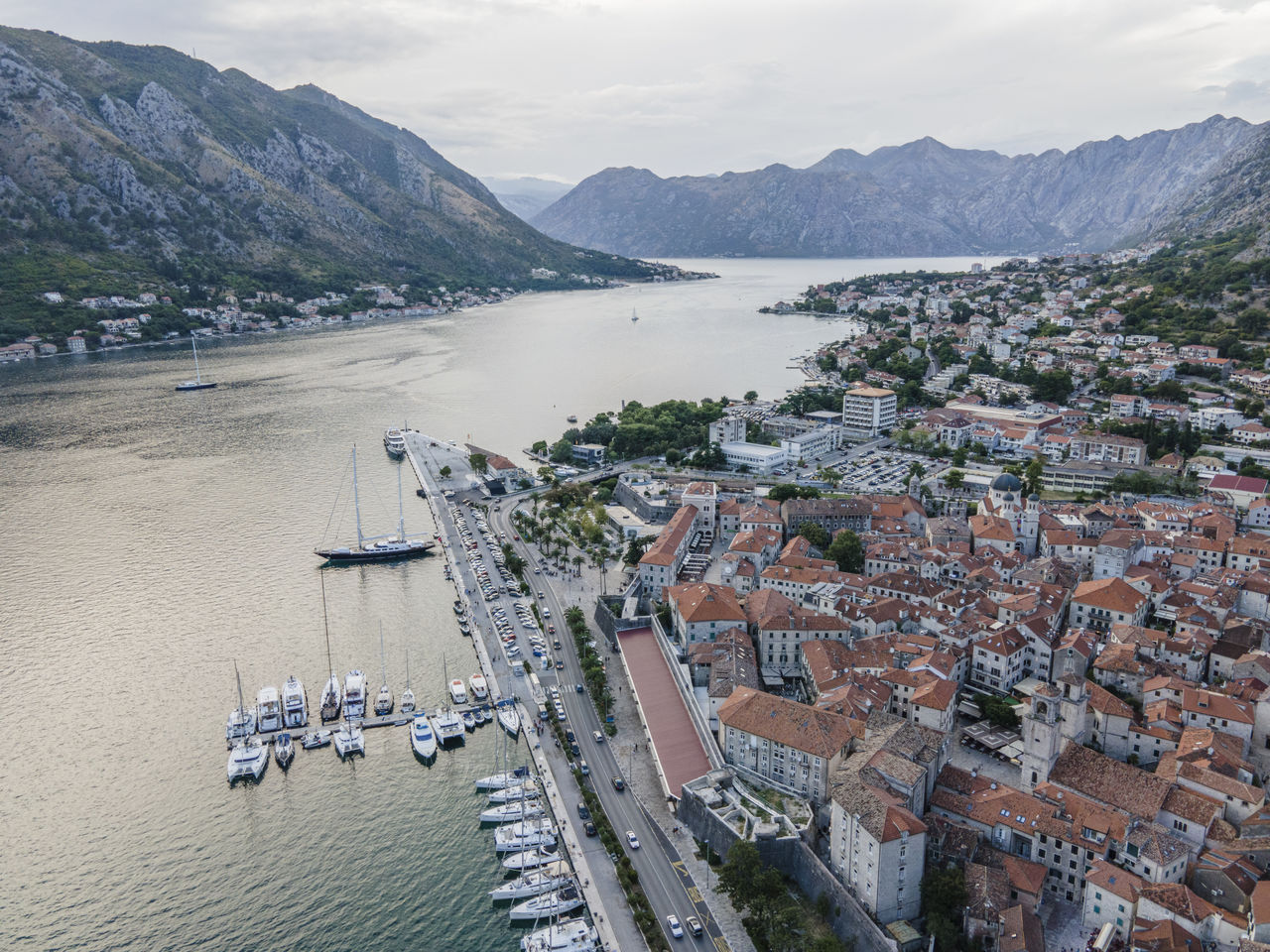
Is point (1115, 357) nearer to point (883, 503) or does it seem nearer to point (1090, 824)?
point (883, 503)

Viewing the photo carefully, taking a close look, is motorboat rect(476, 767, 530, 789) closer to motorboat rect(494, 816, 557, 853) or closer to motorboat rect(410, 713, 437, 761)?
motorboat rect(494, 816, 557, 853)

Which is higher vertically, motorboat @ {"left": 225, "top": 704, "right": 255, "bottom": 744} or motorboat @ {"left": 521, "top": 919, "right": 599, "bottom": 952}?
motorboat @ {"left": 225, "top": 704, "right": 255, "bottom": 744}

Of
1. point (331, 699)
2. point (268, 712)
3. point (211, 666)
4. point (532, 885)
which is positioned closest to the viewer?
point (532, 885)

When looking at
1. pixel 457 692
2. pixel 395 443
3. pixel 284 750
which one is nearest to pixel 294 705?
pixel 284 750

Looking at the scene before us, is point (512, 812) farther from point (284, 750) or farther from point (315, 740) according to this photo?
point (284, 750)

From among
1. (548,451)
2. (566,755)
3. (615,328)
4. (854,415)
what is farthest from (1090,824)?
(615,328)

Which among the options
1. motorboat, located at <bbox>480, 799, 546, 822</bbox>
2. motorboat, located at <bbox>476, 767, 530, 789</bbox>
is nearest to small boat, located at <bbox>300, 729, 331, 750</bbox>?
motorboat, located at <bbox>476, 767, 530, 789</bbox>
